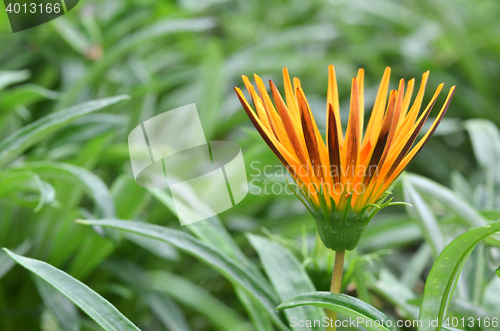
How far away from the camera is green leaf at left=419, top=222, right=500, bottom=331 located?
29cm

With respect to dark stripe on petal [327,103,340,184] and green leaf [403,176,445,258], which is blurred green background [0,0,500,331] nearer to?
green leaf [403,176,445,258]

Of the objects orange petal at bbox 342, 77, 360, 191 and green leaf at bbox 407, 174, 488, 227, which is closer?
orange petal at bbox 342, 77, 360, 191

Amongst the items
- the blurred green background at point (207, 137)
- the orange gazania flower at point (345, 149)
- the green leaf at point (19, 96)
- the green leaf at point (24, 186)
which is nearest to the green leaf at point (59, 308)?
the blurred green background at point (207, 137)

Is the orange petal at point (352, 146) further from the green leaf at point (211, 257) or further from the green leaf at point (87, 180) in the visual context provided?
the green leaf at point (87, 180)

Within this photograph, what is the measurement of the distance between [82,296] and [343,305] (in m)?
0.20

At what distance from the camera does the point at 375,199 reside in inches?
11.6

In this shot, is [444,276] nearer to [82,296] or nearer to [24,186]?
[82,296]

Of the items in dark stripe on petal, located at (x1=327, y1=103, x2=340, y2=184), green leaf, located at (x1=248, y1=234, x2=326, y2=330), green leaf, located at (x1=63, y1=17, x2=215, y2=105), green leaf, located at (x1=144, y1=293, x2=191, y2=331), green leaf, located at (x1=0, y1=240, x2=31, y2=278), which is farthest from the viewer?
green leaf, located at (x1=63, y1=17, x2=215, y2=105)

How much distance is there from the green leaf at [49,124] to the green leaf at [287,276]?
0.71ft

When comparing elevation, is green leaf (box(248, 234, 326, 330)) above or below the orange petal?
below

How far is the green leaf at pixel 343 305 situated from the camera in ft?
0.97

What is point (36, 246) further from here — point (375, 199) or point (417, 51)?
point (417, 51)

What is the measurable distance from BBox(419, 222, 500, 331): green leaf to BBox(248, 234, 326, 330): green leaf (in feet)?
0.35

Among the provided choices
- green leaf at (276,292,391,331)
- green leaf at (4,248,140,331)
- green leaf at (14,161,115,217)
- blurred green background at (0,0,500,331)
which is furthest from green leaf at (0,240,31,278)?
green leaf at (276,292,391,331)
